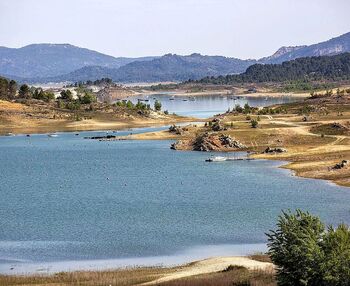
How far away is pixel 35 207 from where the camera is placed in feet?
292

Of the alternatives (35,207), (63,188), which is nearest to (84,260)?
(35,207)

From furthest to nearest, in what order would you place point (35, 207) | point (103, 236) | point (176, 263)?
1. point (35, 207)
2. point (103, 236)
3. point (176, 263)

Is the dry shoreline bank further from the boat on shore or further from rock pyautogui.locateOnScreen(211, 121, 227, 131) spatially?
rock pyautogui.locateOnScreen(211, 121, 227, 131)

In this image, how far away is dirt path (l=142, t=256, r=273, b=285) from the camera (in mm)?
56281

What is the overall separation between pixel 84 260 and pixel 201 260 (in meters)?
10.9

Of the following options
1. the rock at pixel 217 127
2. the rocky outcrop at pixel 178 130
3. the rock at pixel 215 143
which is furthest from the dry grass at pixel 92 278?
the rocky outcrop at pixel 178 130

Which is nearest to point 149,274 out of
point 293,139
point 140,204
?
point 140,204

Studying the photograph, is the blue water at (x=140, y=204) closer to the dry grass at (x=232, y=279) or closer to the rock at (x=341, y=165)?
the rock at (x=341, y=165)

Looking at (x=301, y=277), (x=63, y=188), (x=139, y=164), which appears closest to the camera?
(x=301, y=277)

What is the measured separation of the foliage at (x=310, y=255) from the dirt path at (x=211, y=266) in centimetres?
1065

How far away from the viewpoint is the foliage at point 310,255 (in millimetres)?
42469

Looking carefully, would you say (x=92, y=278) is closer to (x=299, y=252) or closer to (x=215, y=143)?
(x=299, y=252)

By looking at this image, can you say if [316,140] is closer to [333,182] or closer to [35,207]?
[333,182]

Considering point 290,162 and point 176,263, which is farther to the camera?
point 290,162
